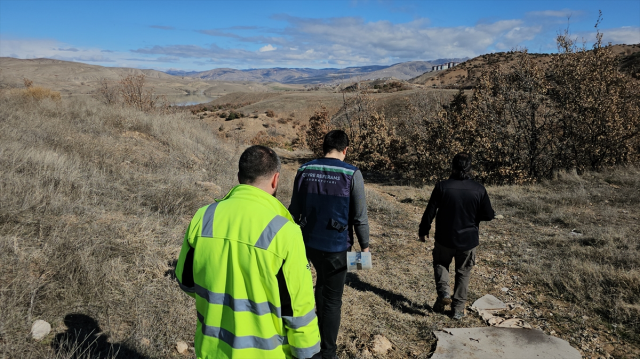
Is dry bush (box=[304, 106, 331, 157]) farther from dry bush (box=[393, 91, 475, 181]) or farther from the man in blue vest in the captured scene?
the man in blue vest

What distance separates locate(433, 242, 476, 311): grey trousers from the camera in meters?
3.87

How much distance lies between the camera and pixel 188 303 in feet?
11.8

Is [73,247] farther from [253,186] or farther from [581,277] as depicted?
[581,277]

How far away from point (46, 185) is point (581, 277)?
758cm

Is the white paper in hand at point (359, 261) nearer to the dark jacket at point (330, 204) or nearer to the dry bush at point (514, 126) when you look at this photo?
the dark jacket at point (330, 204)

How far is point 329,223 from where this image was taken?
2.83 metres

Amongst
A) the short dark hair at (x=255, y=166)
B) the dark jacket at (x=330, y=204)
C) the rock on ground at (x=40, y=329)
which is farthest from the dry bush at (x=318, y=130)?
the short dark hair at (x=255, y=166)

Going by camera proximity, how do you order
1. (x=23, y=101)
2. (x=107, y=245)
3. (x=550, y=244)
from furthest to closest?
1. (x=23, y=101)
2. (x=550, y=244)
3. (x=107, y=245)

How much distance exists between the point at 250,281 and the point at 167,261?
124 inches

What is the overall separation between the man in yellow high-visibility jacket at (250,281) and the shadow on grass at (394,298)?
2.93 meters

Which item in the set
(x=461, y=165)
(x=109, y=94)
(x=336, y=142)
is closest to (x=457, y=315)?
(x=461, y=165)

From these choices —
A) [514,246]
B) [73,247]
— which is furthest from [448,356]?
[73,247]

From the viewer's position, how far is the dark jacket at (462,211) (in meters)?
3.72

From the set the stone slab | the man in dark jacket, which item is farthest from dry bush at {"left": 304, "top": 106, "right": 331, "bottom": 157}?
the man in dark jacket
